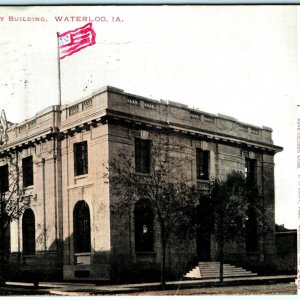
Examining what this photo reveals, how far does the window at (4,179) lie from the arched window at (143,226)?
11.8 feet

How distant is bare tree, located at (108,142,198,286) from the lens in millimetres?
19703

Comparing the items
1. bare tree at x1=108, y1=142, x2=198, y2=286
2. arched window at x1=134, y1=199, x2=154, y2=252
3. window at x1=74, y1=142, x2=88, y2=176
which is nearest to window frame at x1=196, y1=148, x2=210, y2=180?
bare tree at x1=108, y1=142, x2=198, y2=286

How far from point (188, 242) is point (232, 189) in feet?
6.45

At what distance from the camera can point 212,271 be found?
20.5 m

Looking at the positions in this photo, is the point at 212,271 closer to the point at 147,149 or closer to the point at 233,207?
the point at 233,207

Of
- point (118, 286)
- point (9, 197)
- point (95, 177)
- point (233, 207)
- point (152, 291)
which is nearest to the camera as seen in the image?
point (152, 291)

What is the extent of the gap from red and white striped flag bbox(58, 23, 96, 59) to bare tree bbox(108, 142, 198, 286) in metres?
3.15

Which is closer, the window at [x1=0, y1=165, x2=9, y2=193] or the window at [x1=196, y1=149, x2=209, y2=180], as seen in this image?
the window at [x1=0, y1=165, x2=9, y2=193]

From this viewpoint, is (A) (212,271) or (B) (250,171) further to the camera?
(B) (250,171)

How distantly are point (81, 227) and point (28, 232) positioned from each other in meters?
1.51

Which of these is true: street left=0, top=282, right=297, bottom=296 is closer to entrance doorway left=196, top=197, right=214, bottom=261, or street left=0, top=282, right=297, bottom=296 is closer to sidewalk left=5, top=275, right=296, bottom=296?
sidewalk left=5, top=275, right=296, bottom=296

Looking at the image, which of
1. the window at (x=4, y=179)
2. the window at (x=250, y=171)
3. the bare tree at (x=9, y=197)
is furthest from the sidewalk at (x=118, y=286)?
the window at (x=250, y=171)

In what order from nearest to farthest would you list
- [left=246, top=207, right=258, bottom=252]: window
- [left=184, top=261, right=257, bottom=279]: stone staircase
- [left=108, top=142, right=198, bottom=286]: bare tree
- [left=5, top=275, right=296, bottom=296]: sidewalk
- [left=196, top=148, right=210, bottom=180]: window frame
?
1. [left=5, top=275, right=296, bottom=296]: sidewalk
2. [left=108, top=142, right=198, bottom=286]: bare tree
3. [left=184, top=261, right=257, bottom=279]: stone staircase
4. [left=196, top=148, right=210, bottom=180]: window frame
5. [left=246, top=207, right=258, bottom=252]: window

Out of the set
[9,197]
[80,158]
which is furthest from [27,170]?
[80,158]
